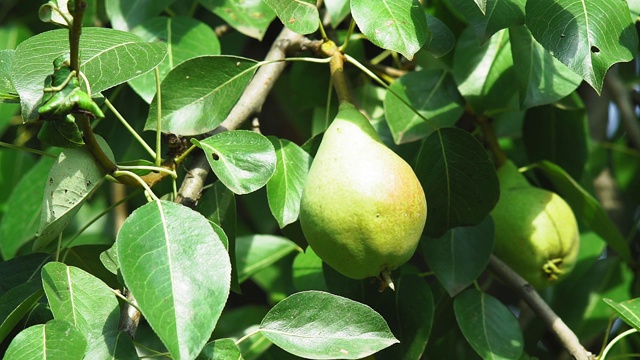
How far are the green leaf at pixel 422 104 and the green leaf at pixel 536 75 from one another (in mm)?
127

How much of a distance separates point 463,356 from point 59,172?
75 cm

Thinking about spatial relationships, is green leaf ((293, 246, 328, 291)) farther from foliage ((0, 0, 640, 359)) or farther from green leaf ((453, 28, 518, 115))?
green leaf ((453, 28, 518, 115))

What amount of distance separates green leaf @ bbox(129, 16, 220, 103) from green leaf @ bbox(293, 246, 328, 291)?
15.0 inches

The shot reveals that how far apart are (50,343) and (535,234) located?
705 mm

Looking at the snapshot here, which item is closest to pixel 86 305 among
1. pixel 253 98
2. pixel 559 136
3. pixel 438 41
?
pixel 253 98

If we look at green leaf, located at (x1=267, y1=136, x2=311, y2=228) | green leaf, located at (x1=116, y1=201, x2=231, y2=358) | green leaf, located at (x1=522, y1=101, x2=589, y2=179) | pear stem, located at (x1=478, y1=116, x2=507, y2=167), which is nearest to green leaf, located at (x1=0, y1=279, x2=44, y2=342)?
green leaf, located at (x1=116, y1=201, x2=231, y2=358)

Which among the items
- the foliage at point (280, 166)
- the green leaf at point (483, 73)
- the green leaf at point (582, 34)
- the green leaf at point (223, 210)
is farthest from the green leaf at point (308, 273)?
the green leaf at point (582, 34)

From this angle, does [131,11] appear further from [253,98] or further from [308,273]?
[308,273]

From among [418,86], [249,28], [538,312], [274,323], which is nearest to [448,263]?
[538,312]

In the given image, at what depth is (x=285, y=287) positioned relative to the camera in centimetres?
161

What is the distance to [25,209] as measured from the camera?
1.51m

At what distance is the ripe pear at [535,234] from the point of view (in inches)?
46.3

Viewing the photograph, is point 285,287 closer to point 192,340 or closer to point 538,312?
point 538,312

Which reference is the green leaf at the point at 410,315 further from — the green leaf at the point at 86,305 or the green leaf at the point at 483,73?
the green leaf at the point at 86,305
